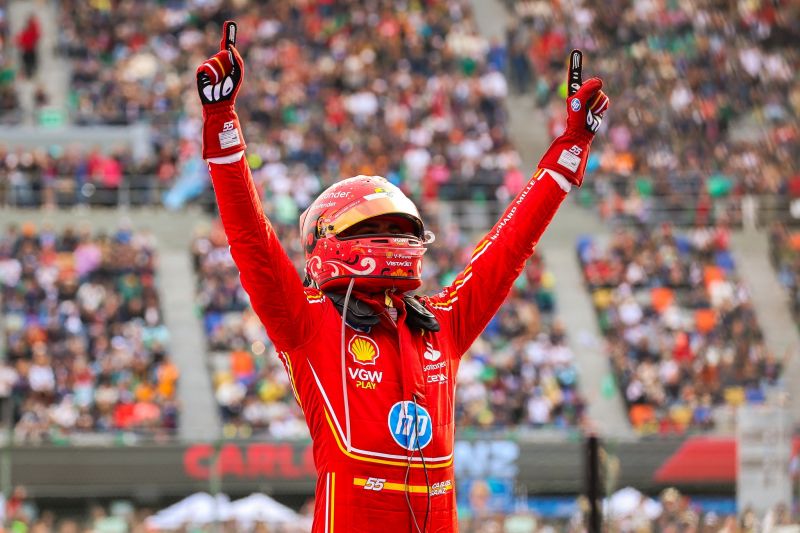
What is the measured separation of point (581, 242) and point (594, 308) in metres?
1.28

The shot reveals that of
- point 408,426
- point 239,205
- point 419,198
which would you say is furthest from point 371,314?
point 419,198

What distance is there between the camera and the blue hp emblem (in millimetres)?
4152

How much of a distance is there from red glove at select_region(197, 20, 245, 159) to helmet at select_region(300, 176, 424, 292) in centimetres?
45

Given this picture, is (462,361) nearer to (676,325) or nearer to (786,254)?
(676,325)

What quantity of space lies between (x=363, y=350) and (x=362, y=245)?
0.29 m

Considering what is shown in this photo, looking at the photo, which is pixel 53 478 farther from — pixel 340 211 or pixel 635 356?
pixel 635 356

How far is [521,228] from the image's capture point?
4617 millimetres

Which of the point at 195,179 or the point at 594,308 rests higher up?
the point at 195,179

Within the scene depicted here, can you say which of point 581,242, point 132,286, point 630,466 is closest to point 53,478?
point 630,466

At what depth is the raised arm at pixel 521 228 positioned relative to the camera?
4.57 meters

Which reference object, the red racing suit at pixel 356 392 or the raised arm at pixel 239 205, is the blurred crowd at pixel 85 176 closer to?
the red racing suit at pixel 356 392

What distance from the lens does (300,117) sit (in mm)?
21859

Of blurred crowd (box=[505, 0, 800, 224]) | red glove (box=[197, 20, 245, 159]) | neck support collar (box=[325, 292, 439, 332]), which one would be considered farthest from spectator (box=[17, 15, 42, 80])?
red glove (box=[197, 20, 245, 159])

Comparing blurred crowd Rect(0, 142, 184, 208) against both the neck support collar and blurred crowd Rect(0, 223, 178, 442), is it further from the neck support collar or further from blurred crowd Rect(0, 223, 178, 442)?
the neck support collar
